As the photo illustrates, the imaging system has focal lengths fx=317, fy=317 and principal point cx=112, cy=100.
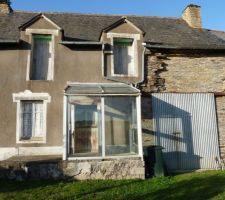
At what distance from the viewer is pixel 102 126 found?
1134cm

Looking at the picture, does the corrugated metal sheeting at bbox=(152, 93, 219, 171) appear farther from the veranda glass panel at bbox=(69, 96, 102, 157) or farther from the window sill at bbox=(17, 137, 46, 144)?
the window sill at bbox=(17, 137, 46, 144)

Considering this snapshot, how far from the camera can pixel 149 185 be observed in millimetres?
9828

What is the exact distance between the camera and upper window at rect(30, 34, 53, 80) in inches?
545

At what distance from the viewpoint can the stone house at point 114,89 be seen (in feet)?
39.1

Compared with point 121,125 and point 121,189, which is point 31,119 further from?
point 121,189

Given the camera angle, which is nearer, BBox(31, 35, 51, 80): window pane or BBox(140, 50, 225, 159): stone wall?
BBox(31, 35, 51, 80): window pane

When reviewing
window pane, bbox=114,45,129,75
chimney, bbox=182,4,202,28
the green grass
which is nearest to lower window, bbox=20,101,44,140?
the green grass

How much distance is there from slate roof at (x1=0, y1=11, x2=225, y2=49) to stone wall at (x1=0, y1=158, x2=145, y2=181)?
6133 mm

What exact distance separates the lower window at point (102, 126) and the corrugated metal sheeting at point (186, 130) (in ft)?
7.24

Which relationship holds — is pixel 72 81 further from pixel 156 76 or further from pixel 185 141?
pixel 185 141

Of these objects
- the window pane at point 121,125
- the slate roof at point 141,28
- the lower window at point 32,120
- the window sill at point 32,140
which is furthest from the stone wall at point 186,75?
the window sill at point 32,140

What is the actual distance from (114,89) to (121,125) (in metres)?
1.45

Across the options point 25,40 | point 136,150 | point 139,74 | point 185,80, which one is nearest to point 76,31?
point 25,40

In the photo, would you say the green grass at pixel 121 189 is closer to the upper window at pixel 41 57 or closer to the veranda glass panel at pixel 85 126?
the veranda glass panel at pixel 85 126
